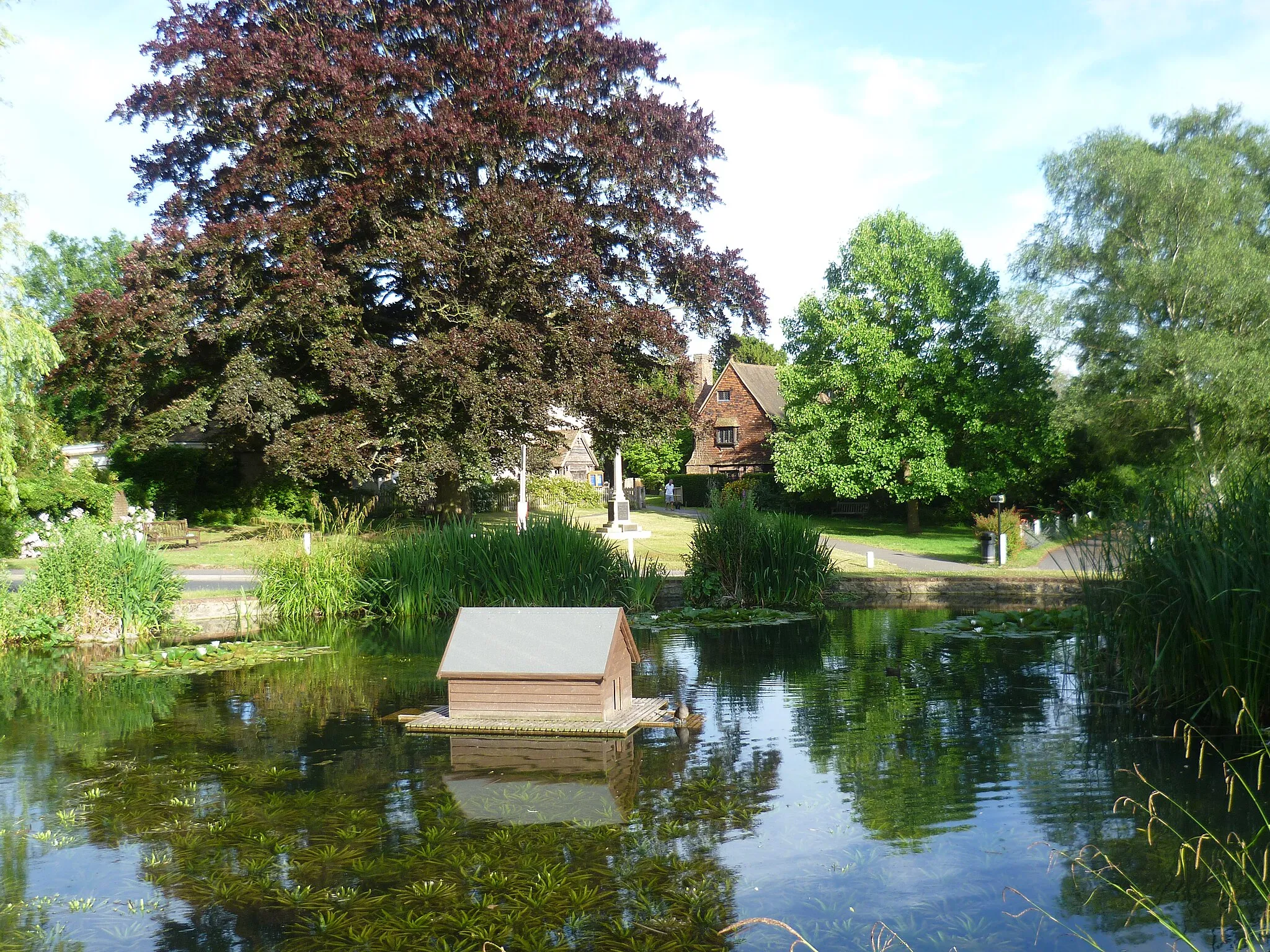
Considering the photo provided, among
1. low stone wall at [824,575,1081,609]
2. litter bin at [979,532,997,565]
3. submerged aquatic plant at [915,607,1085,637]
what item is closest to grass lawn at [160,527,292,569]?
low stone wall at [824,575,1081,609]

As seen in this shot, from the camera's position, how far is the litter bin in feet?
84.2

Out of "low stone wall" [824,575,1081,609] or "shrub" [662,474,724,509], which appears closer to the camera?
"low stone wall" [824,575,1081,609]

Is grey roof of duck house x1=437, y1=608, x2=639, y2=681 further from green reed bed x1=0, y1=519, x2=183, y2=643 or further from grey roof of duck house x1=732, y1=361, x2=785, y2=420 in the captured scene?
grey roof of duck house x1=732, y1=361, x2=785, y2=420

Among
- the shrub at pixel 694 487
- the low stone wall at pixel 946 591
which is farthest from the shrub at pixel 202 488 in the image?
the shrub at pixel 694 487

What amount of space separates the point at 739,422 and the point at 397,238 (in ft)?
119

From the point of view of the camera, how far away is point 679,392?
30406 millimetres

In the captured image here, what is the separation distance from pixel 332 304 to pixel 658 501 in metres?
38.2

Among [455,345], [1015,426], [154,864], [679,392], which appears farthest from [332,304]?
[1015,426]

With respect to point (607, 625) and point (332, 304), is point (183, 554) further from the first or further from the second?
point (607, 625)

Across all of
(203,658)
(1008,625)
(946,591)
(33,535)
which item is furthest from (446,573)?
(33,535)

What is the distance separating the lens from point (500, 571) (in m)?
16.0

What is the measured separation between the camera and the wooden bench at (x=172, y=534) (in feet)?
91.0

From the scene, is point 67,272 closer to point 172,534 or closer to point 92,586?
point 172,534

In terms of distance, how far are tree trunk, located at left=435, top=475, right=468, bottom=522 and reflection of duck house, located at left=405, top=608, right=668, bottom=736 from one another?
1854 cm
